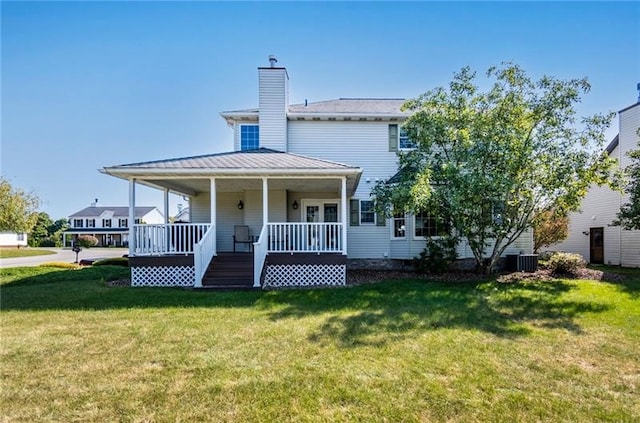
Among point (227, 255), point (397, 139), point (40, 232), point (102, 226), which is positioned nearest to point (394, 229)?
point (397, 139)

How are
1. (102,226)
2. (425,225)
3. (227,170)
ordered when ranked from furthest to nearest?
(102,226) → (425,225) → (227,170)

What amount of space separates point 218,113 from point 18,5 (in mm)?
6697

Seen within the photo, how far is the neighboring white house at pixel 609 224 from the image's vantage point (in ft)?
49.8

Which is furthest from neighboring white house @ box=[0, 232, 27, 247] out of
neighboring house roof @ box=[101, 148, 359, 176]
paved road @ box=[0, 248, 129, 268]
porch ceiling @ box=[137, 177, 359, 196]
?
neighboring house roof @ box=[101, 148, 359, 176]

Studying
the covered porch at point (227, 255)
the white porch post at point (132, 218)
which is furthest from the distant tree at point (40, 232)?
the covered porch at point (227, 255)

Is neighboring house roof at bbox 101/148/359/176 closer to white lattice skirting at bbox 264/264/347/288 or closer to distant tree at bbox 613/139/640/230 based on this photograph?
white lattice skirting at bbox 264/264/347/288

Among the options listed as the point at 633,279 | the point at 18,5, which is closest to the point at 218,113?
the point at 18,5

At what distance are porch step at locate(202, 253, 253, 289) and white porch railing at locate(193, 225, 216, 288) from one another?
9.2 inches

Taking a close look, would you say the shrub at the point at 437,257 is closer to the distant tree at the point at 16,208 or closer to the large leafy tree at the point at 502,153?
the large leafy tree at the point at 502,153

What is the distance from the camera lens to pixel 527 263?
13.0m

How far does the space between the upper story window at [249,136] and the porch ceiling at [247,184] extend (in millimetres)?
2128

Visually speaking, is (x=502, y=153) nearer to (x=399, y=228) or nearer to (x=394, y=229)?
(x=399, y=228)

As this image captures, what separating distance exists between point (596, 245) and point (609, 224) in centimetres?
171

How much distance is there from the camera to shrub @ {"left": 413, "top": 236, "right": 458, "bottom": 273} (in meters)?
12.4
